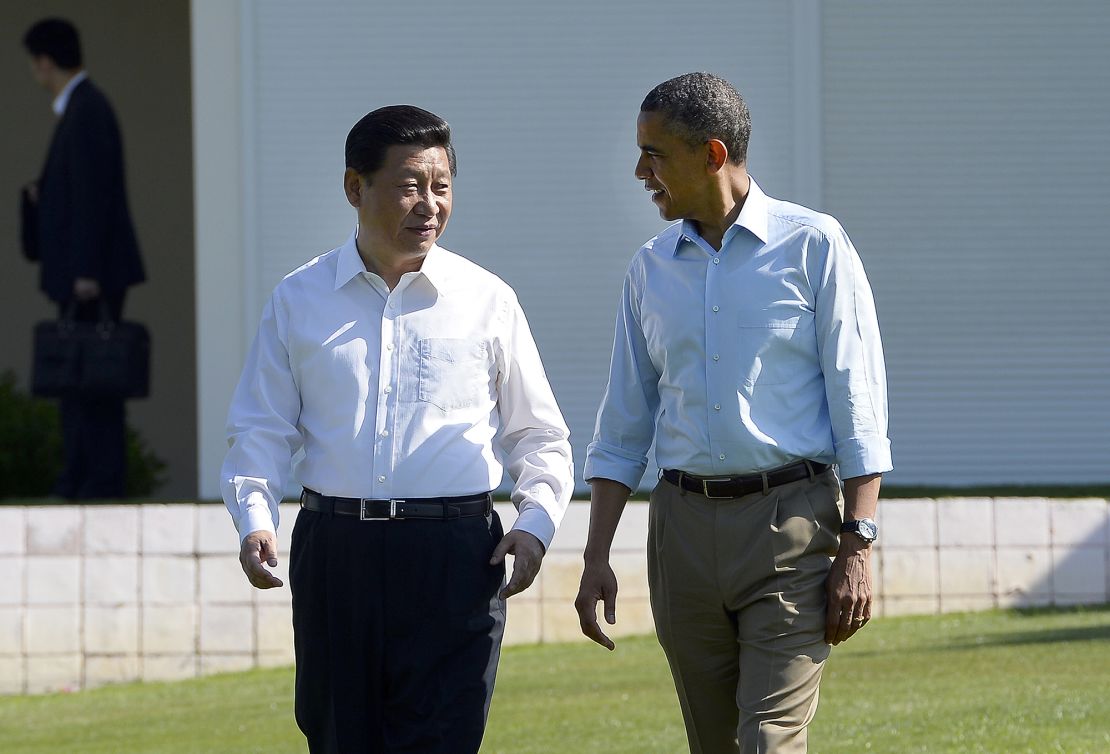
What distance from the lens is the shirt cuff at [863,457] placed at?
12.0ft

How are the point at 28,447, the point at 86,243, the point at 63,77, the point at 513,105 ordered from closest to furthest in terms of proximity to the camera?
the point at 86,243 < the point at 513,105 < the point at 63,77 < the point at 28,447

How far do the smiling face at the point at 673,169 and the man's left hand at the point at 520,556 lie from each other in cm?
81

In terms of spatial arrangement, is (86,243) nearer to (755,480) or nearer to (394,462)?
(394,462)

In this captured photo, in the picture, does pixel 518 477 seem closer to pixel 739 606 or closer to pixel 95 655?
pixel 739 606

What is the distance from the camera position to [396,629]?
12.3 ft

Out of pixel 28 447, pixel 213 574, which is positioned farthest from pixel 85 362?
pixel 28 447

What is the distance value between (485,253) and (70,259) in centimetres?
241

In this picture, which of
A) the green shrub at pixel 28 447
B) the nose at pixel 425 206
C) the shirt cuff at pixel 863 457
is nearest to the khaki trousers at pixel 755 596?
the shirt cuff at pixel 863 457

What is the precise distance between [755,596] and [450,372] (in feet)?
2.82

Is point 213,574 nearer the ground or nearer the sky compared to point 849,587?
nearer the ground

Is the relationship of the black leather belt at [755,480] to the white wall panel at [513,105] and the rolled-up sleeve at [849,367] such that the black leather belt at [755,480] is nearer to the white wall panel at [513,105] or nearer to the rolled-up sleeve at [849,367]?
the rolled-up sleeve at [849,367]

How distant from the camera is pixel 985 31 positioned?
9.94 m

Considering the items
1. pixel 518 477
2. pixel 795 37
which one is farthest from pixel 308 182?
pixel 518 477

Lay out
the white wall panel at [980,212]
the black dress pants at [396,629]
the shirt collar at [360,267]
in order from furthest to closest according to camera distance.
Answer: the white wall panel at [980,212] → the shirt collar at [360,267] → the black dress pants at [396,629]
